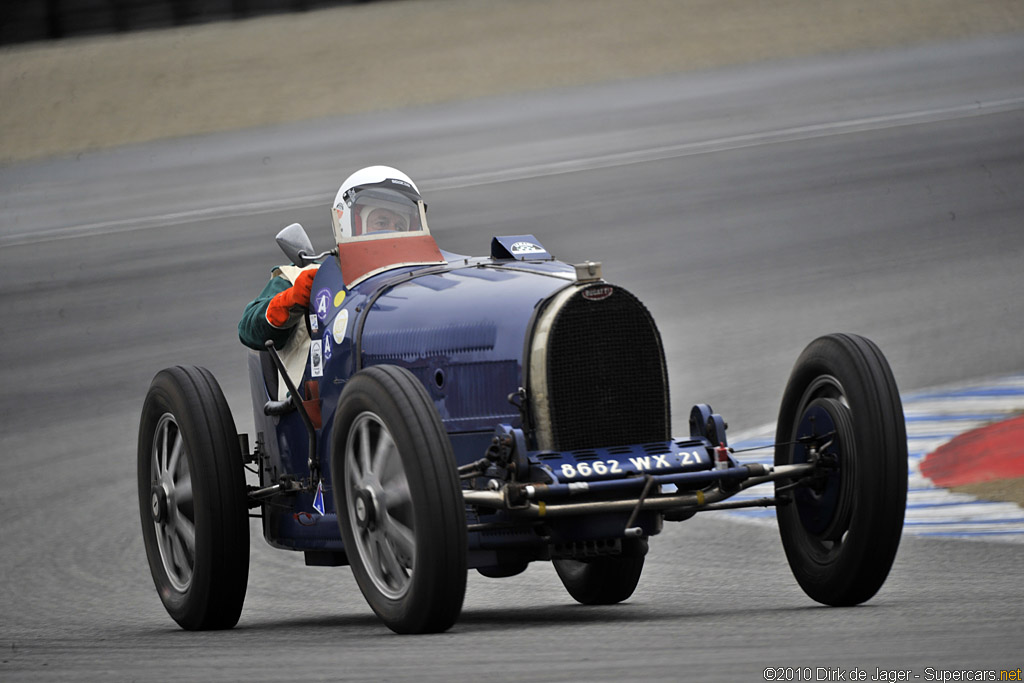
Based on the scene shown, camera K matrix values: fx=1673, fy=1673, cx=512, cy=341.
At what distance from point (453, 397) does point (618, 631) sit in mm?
1603

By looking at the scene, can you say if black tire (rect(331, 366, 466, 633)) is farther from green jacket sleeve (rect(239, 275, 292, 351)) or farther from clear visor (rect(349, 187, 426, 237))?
clear visor (rect(349, 187, 426, 237))

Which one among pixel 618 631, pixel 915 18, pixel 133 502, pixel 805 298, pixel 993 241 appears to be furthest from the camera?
pixel 915 18

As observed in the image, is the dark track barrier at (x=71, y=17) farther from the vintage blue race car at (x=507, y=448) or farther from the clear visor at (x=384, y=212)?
the vintage blue race car at (x=507, y=448)

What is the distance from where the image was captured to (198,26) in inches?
1315

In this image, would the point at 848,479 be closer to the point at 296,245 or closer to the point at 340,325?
the point at 340,325

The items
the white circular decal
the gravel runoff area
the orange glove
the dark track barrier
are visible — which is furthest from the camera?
the dark track barrier

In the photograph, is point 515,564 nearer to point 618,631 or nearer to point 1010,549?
point 618,631

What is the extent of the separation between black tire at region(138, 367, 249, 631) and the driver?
445 mm

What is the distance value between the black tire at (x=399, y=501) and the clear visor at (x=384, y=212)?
1952 millimetres

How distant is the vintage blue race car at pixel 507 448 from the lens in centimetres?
706

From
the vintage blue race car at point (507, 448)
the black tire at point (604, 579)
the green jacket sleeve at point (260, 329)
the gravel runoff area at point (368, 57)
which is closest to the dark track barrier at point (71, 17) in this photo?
the gravel runoff area at point (368, 57)

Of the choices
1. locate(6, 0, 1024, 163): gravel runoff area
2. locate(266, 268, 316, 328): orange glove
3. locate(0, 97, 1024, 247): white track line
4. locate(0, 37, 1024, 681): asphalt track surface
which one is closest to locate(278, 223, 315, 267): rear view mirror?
locate(266, 268, 316, 328): orange glove

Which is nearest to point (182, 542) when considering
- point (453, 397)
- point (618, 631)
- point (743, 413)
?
point (453, 397)

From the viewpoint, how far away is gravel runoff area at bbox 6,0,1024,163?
102 feet
